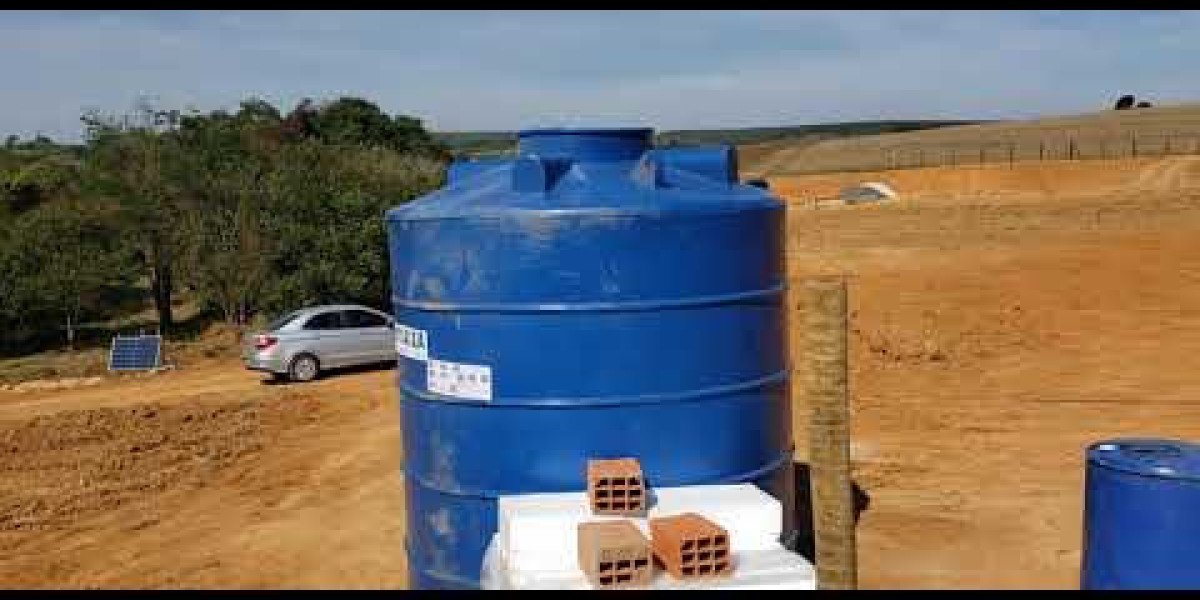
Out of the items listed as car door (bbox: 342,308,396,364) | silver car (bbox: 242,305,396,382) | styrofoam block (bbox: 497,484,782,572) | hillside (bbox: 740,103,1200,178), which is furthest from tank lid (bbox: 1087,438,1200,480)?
hillside (bbox: 740,103,1200,178)

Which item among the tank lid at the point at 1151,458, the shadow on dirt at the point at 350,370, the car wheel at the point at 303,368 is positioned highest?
the tank lid at the point at 1151,458

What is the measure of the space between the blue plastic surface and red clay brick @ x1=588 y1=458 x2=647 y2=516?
20.6 meters

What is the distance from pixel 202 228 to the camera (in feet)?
93.2

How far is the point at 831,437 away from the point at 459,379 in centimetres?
256

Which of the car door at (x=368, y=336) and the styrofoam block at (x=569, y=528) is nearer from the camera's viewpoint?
the styrofoam block at (x=569, y=528)

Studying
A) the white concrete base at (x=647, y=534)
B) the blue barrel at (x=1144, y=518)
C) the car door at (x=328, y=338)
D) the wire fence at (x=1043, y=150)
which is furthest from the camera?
the wire fence at (x=1043, y=150)

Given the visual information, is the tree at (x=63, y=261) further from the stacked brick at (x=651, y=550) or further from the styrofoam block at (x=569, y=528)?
the stacked brick at (x=651, y=550)

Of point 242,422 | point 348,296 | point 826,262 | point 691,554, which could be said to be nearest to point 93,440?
point 242,422

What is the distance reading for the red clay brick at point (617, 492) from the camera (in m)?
5.99

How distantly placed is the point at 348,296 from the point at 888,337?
1335 cm

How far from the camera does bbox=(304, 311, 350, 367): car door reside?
21266 mm

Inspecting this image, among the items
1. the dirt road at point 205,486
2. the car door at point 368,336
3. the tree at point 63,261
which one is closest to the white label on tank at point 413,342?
the dirt road at point 205,486

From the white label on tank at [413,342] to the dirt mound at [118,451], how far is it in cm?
780

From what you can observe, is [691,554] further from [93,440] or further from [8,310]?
[8,310]
